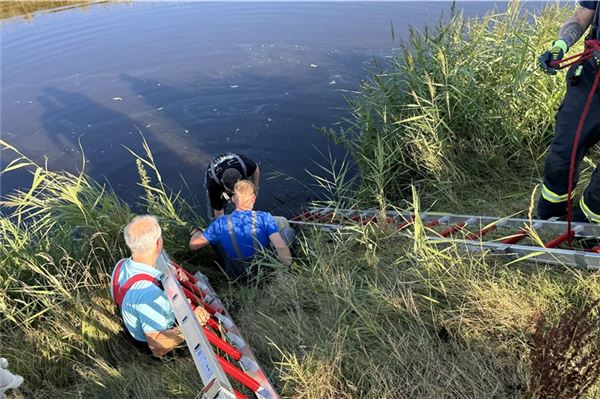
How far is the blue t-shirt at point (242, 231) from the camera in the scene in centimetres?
372

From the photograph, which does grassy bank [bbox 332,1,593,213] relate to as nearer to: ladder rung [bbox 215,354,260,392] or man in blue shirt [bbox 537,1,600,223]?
man in blue shirt [bbox 537,1,600,223]

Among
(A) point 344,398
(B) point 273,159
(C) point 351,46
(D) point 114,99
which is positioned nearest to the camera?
(A) point 344,398

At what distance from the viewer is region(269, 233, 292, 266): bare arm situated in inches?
141

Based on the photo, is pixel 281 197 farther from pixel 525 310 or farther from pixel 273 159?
pixel 525 310

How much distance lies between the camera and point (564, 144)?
2.84m

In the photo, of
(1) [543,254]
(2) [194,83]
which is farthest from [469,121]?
(2) [194,83]

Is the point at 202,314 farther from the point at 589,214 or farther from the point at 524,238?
the point at 589,214

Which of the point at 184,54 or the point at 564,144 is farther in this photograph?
the point at 184,54

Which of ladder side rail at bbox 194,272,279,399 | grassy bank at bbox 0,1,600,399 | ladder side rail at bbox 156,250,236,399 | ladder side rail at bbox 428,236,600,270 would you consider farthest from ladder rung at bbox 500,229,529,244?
ladder side rail at bbox 156,250,236,399

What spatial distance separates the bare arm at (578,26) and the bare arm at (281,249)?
7.91ft

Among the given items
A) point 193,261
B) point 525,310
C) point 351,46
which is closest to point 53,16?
point 351,46

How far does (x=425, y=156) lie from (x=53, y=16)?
43.3 ft

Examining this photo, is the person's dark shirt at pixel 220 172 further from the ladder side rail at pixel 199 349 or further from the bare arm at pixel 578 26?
the bare arm at pixel 578 26

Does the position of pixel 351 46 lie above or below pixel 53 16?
below
